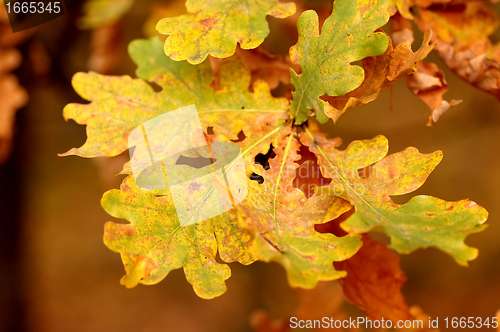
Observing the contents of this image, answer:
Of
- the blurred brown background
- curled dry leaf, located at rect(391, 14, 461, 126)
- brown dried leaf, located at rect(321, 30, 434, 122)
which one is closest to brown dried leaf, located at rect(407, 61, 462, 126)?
curled dry leaf, located at rect(391, 14, 461, 126)

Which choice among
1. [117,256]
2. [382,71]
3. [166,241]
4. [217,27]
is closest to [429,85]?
[382,71]

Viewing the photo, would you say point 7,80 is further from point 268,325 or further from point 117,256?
point 117,256

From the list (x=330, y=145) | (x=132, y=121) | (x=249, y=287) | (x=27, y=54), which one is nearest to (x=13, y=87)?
(x=27, y=54)

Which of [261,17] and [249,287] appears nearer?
[261,17]

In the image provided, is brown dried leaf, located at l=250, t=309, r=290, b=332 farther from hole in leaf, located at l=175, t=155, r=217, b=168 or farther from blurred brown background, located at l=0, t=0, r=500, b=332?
hole in leaf, located at l=175, t=155, r=217, b=168

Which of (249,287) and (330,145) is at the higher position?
(330,145)

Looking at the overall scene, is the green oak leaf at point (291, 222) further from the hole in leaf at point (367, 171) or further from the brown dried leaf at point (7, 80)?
the brown dried leaf at point (7, 80)

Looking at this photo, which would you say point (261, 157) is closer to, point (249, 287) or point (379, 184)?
point (379, 184)

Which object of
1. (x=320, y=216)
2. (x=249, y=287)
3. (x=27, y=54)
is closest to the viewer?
(x=320, y=216)
